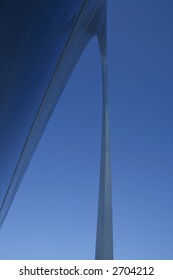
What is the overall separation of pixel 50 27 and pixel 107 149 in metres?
11.7

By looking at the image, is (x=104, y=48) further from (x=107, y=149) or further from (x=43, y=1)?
(x=43, y=1)

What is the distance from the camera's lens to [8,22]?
16.8 feet

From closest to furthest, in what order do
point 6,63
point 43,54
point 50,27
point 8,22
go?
point 8,22
point 6,63
point 50,27
point 43,54

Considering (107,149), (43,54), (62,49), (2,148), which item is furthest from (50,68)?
(107,149)

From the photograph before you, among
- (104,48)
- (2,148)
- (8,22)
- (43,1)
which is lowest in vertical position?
(2,148)

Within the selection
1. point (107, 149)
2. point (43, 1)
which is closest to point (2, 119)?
point (43, 1)

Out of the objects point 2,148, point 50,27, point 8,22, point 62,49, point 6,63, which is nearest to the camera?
point 8,22

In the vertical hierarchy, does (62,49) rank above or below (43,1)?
above

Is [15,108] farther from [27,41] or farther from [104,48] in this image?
[104,48]

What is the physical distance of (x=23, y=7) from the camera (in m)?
5.35

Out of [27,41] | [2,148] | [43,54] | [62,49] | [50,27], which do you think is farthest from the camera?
[62,49]

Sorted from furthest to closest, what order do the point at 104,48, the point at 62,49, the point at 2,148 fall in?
the point at 104,48, the point at 62,49, the point at 2,148

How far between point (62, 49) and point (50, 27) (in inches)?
110

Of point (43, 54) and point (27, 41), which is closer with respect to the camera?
point (27, 41)
